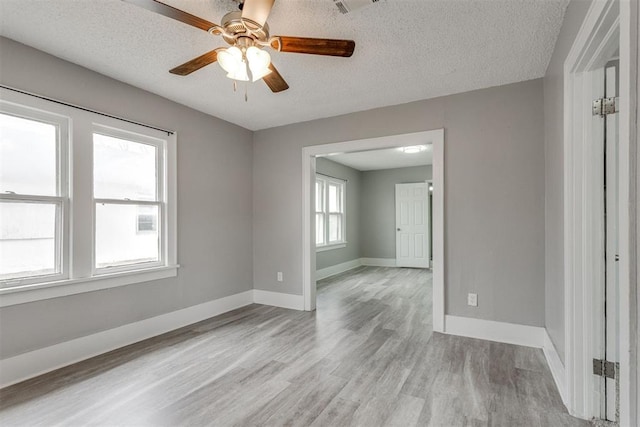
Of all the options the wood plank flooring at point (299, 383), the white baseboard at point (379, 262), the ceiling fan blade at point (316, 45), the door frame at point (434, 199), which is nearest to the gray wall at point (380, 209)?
the white baseboard at point (379, 262)

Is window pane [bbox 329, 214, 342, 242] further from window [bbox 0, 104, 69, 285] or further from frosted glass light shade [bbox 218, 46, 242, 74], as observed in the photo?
frosted glass light shade [bbox 218, 46, 242, 74]

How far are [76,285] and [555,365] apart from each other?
3.83 m

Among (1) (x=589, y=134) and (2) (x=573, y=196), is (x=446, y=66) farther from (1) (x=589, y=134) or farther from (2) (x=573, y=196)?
(2) (x=573, y=196)

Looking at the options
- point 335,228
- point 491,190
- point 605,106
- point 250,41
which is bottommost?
point 335,228

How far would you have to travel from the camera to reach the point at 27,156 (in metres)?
2.38

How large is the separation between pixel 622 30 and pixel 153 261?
3746 mm

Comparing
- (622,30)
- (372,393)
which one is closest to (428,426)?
(372,393)

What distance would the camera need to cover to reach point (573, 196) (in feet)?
6.01

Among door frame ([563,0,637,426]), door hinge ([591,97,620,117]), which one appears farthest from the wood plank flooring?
door hinge ([591,97,620,117])

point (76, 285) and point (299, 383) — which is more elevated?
point (76, 285)

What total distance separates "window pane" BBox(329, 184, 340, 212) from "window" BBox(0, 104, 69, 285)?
5.03 metres

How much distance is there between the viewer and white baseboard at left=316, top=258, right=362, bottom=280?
20.6ft

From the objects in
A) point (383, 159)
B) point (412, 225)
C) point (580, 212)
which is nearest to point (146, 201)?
point (580, 212)

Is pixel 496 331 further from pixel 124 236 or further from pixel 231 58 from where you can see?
pixel 124 236
